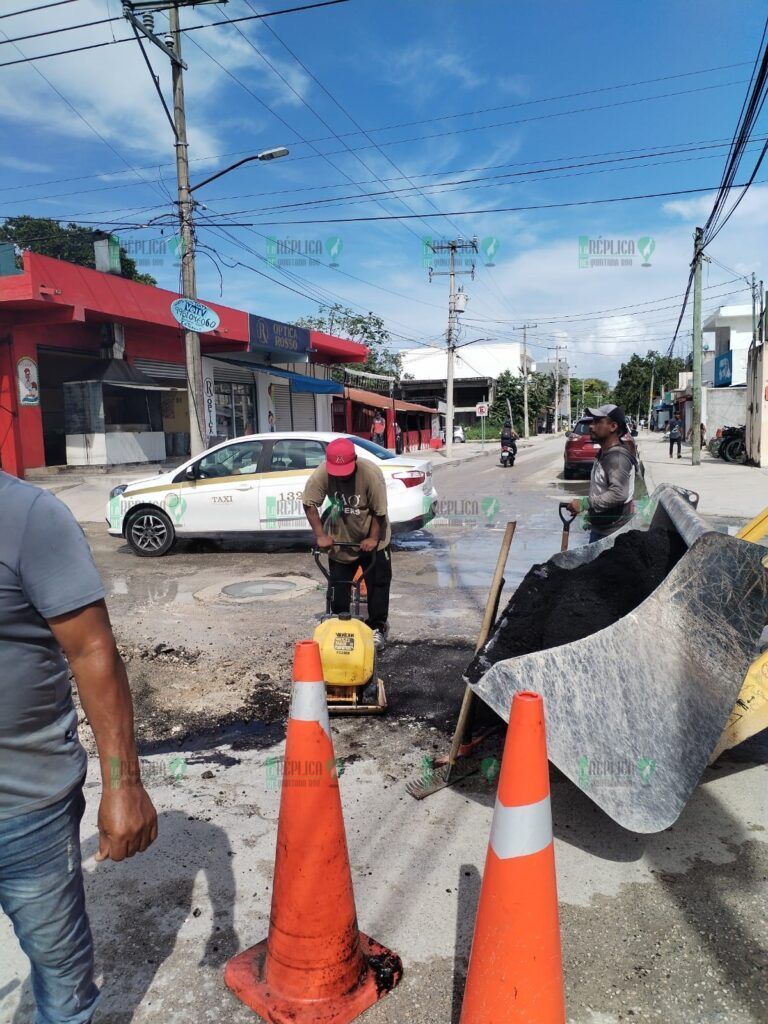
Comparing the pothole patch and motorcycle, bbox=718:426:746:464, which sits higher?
motorcycle, bbox=718:426:746:464

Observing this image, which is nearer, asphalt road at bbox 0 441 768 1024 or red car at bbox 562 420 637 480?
asphalt road at bbox 0 441 768 1024

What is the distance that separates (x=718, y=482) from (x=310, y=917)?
18567 mm

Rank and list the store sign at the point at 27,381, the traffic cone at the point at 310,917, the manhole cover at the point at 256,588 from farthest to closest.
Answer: the store sign at the point at 27,381, the manhole cover at the point at 256,588, the traffic cone at the point at 310,917

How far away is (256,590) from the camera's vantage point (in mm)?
7703

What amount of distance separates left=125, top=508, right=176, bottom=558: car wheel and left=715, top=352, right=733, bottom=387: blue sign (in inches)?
1266

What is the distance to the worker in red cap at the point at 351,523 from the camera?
5105mm

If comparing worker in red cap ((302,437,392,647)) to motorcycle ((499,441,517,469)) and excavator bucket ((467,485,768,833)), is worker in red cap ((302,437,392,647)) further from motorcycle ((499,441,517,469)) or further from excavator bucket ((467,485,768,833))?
motorcycle ((499,441,517,469))

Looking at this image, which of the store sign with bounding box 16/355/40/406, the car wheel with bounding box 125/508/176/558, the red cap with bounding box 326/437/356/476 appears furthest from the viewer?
the store sign with bounding box 16/355/40/406

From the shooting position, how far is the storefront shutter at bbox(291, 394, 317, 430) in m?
28.1

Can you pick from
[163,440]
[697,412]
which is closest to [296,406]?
[163,440]

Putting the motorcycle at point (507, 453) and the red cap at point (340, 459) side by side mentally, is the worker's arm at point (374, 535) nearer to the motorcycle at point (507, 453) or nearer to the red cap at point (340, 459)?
the red cap at point (340, 459)

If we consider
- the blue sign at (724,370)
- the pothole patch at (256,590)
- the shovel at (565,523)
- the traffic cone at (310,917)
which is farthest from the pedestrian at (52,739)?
the blue sign at (724,370)

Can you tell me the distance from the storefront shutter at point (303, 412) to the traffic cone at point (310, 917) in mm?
26246

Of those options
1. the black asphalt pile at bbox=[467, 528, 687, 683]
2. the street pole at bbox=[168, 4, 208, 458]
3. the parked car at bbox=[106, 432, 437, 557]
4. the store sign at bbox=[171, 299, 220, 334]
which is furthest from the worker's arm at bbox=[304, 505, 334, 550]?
the street pole at bbox=[168, 4, 208, 458]
